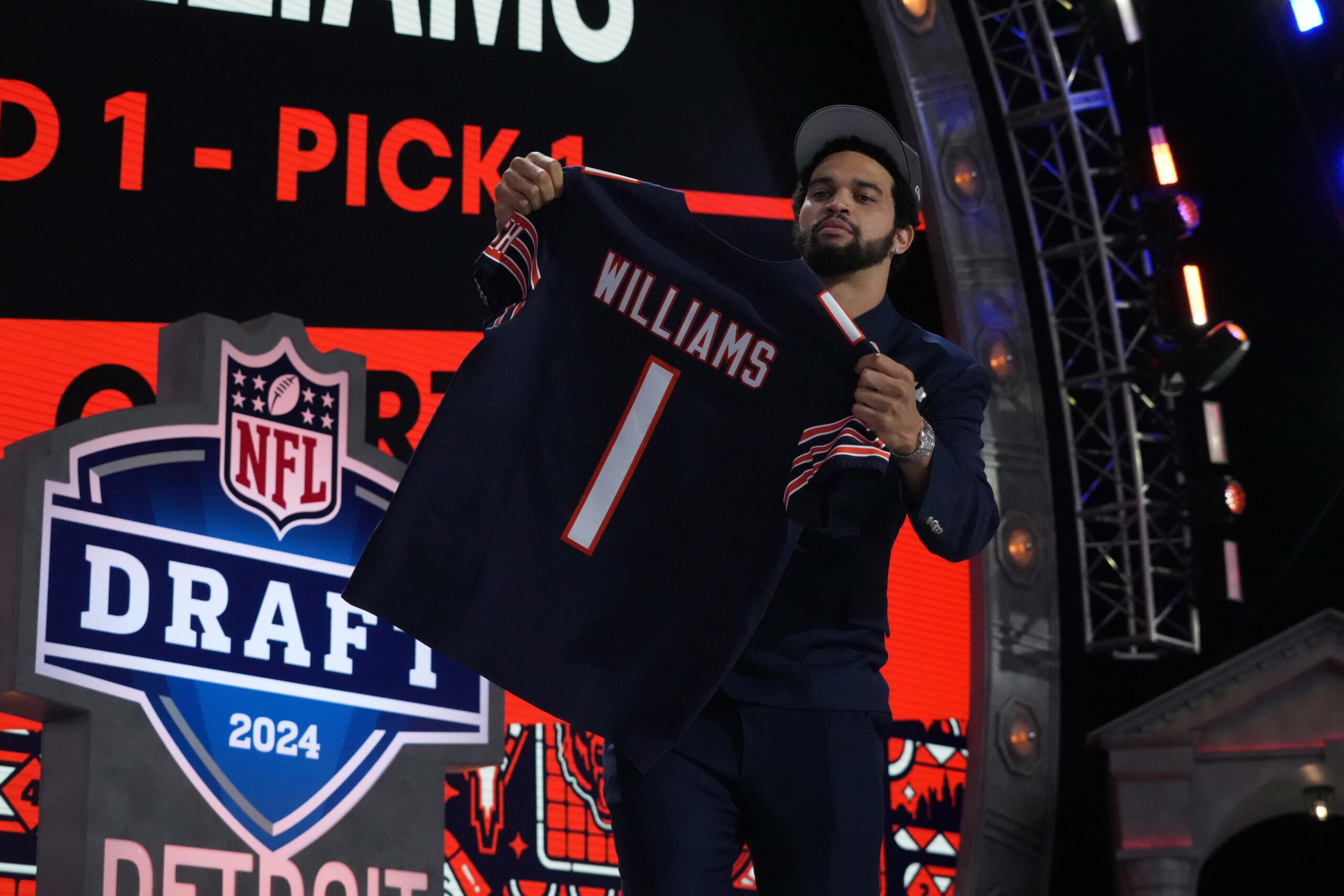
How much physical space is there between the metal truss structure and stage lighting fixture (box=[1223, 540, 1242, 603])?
18 cm

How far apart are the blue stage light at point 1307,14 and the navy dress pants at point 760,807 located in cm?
658

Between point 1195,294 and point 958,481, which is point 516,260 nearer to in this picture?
point 958,481

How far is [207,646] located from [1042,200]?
20.9ft

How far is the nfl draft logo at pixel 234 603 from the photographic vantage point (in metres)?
3.69

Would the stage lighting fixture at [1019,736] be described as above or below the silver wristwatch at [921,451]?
above

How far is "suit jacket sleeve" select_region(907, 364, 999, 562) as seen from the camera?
6.42ft

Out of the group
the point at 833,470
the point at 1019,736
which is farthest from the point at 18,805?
the point at 833,470

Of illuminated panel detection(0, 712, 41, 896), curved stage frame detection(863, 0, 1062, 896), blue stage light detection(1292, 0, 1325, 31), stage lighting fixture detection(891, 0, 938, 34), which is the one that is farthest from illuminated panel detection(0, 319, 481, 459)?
blue stage light detection(1292, 0, 1325, 31)

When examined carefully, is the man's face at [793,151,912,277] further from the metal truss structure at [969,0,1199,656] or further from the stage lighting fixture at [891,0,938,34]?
the stage lighting fixture at [891,0,938,34]

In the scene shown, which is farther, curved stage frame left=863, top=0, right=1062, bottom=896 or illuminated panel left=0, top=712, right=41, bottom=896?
curved stage frame left=863, top=0, right=1062, bottom=896

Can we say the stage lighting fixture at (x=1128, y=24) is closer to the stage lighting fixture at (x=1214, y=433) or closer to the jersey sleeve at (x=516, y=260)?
the stage lighting fixture at (x=1214, y=433)

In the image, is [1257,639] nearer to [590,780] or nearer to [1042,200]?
[1042,200]

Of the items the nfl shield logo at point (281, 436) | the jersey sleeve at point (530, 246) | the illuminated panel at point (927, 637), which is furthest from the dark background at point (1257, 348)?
the jersey sleeve at point (530, 246)

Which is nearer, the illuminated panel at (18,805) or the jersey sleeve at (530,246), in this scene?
the jersey sleeve at (530,246)
